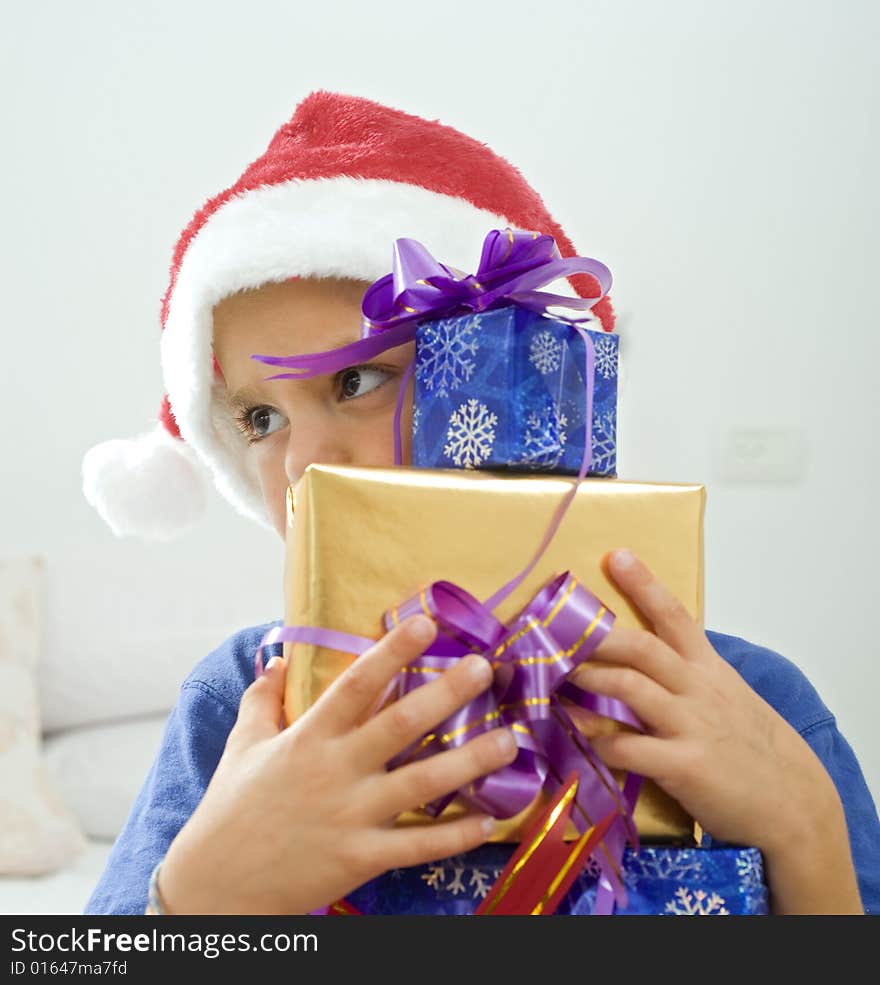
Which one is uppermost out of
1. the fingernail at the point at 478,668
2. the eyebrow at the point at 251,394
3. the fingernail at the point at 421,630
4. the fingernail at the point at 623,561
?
the eyebrow at the point at 251,394

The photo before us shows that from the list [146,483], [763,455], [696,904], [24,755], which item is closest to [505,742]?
[696,904]

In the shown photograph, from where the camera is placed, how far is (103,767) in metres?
1.67

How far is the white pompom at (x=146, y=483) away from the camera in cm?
100

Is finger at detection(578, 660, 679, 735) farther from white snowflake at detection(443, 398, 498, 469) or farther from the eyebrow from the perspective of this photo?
the eyebrow

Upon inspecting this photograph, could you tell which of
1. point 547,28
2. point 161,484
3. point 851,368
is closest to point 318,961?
point 161,484

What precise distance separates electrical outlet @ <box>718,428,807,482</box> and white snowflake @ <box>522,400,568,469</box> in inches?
58.4

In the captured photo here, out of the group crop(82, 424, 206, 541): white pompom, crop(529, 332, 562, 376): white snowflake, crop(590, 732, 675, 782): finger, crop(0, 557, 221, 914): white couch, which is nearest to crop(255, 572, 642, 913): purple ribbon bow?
crop(590, 732, 675, 782): finger

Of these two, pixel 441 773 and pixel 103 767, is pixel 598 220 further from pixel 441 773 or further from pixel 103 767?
pixel 441 773

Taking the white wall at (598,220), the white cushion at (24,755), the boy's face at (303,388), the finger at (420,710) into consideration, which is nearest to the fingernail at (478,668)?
the finger at (420,710)

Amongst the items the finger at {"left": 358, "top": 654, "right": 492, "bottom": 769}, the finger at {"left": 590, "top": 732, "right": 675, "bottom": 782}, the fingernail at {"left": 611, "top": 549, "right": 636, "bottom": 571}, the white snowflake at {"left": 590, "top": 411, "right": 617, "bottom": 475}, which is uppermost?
the white snowflake at {"left": 590, "top": 411, "right": 617, "bottom": 475}

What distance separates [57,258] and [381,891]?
175cm

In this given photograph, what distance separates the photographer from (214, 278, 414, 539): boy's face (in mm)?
695

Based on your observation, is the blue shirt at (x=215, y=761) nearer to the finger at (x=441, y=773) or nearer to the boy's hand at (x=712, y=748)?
the boy's hand at (x=712, y=748)

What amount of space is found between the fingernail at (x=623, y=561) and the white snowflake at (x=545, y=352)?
0.35 feet
